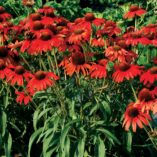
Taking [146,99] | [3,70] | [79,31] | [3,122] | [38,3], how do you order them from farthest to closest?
[38,3], [3,122], [3,70], [79,31], [146,99]

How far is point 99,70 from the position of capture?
2.97 metres

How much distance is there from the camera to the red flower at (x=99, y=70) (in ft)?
9.64

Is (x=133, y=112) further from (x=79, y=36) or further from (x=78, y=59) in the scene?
(x=79, y=36)

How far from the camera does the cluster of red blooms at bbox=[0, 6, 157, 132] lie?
2846mm

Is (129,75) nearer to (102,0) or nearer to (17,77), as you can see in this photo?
(17,77)

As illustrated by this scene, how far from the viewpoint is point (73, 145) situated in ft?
10.3

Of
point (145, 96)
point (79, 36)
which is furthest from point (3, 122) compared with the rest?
point (145, 96)

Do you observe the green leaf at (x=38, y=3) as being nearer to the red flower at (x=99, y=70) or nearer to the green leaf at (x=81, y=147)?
the red flower at (x=99, y=70)

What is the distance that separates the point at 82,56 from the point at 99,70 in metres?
0.16

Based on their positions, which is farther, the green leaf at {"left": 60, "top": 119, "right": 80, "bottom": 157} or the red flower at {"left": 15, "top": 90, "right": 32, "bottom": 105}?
the red flower at {"left": 15, "top": 90, "right": 32, "bottom": 105}

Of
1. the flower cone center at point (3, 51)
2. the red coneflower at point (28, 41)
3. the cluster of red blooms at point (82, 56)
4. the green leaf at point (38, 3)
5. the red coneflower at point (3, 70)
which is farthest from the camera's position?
the green leaf at point (38, 3)

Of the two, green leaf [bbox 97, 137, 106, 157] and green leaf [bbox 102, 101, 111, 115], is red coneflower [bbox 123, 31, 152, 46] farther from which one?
green leaf [bbox 97, 137, 106, 157]

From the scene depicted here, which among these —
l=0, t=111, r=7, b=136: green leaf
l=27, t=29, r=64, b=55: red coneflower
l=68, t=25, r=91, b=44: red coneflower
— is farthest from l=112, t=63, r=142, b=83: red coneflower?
l=0, t=111, r=7, b=136: green leaf

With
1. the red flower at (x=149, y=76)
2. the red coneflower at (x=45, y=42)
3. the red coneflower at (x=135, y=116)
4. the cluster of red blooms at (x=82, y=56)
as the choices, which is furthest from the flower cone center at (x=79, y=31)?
the red coneflower at (x=135, y=116)
